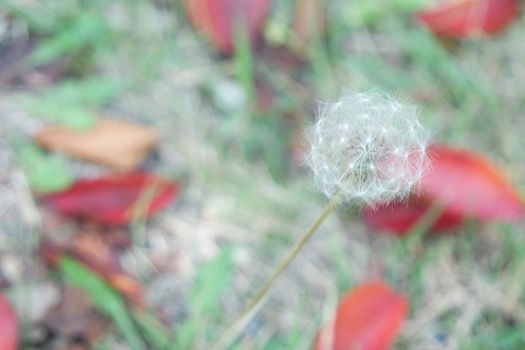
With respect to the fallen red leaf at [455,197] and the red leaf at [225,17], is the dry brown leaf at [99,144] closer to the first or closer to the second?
the red leaf at [225,17]

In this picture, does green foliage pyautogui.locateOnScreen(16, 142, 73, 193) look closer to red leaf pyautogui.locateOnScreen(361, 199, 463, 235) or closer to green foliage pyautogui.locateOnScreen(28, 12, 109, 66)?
green foliage pyautogui.locateOnScreen(28, 12, 109, 66)

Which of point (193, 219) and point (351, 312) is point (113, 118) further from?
point (351, 312)

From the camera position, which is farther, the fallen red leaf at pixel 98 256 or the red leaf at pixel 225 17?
the red leaf at pixel 225 17

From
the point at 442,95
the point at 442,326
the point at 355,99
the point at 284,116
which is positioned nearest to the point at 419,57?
the point at 442,95

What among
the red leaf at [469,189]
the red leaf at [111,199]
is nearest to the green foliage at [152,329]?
the red leaf at [111,199]

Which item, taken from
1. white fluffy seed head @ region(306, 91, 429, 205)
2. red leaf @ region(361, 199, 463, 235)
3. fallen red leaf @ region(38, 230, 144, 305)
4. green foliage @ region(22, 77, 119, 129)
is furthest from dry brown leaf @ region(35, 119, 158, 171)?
white fluffy seed head @ region(306, 91, 429, 205)

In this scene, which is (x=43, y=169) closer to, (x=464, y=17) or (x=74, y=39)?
(x=74, y=39)
